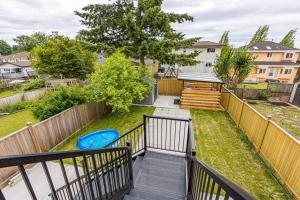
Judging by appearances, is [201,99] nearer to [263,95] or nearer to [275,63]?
[263,95]

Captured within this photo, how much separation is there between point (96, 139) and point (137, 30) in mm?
7495

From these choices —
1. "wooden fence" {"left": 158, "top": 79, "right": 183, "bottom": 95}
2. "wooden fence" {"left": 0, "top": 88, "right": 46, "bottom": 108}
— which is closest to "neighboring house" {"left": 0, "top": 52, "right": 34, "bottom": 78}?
"wooden fence" {"left": 0, "top": 88, "right": 46, "bottom": 108}

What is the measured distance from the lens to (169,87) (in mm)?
13211

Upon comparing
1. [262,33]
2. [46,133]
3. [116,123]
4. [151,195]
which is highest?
[262,33]

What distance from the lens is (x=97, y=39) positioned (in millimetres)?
11617

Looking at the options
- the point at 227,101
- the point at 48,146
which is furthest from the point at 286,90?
the point at 48,146

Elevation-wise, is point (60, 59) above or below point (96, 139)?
above

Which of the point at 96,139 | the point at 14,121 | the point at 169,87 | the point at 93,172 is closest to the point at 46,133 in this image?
the point at 96,139

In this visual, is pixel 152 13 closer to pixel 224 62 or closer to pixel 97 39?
pixel 97 39

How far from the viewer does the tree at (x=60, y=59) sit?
16.2 meters

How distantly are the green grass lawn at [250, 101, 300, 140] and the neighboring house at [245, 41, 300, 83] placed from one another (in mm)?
14376

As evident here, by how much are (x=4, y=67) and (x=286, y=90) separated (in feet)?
141

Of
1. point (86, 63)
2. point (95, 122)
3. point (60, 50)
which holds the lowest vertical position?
point (95, 122)

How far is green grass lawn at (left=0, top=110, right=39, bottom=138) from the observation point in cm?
842
